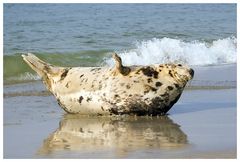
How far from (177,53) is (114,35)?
2.71 m

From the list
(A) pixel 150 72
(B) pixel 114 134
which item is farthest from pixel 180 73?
(B) pixel 114 134

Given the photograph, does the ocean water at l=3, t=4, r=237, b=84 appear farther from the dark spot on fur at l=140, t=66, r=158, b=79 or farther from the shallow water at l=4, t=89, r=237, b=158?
the dark spot on fur at l=140, t=66, r=158, b=79

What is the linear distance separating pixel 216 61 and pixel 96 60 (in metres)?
2.61

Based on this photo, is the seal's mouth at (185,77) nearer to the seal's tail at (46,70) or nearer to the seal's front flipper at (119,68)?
the seal's front flipper at (119,68)

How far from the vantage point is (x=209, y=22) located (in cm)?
2089

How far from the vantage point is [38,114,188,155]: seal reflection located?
6.48 meters

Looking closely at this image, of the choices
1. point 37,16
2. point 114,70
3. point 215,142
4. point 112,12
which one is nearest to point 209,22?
point 112,12

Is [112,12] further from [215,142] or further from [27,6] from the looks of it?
[215,142]

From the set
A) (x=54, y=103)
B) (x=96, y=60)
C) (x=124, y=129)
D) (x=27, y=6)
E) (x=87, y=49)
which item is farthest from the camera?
(x=27, y=6)

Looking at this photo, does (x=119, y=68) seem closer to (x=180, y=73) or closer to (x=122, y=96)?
(x=122, y=96)

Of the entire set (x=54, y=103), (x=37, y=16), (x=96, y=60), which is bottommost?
(x=54, y=103)

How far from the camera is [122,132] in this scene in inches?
283

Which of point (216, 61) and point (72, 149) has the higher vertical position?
point (216, 61)

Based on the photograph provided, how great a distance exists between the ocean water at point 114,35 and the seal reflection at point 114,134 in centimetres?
384
